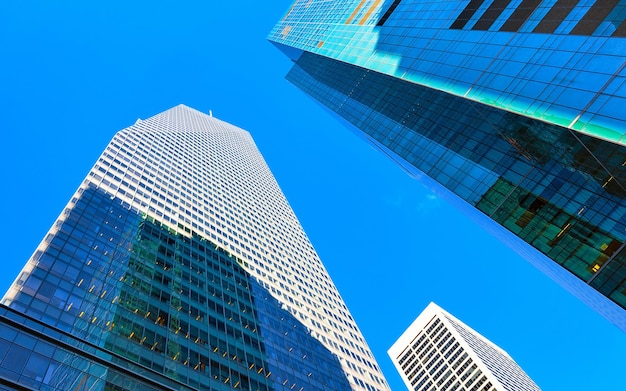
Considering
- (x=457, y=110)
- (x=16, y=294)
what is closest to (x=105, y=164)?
(x=16, y=294)

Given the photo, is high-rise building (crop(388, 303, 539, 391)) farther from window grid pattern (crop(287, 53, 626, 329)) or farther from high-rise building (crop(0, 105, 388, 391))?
window grid pattern (crop(287, 53, 626, 329))

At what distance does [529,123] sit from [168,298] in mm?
41981

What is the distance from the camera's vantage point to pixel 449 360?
142 metres

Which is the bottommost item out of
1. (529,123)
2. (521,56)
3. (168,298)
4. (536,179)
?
(168,298)

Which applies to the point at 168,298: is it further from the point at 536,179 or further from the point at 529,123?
the point at 529,123

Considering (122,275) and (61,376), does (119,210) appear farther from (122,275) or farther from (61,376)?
(61,376)

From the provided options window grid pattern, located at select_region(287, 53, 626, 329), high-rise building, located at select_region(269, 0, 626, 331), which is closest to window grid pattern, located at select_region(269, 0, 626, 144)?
high-rise building, located at select_region(269, 0, 626, 331)

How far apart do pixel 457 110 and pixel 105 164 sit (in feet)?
185

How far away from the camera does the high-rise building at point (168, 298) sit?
88.5 feet

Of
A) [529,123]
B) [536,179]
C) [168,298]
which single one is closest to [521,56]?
[529,123]

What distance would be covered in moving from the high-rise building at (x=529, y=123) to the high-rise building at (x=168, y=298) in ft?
96.1

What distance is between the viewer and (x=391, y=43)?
80.1 metres

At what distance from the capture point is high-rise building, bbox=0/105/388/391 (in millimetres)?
26969

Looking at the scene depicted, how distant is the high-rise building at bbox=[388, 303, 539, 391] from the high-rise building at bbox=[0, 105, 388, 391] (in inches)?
2290
